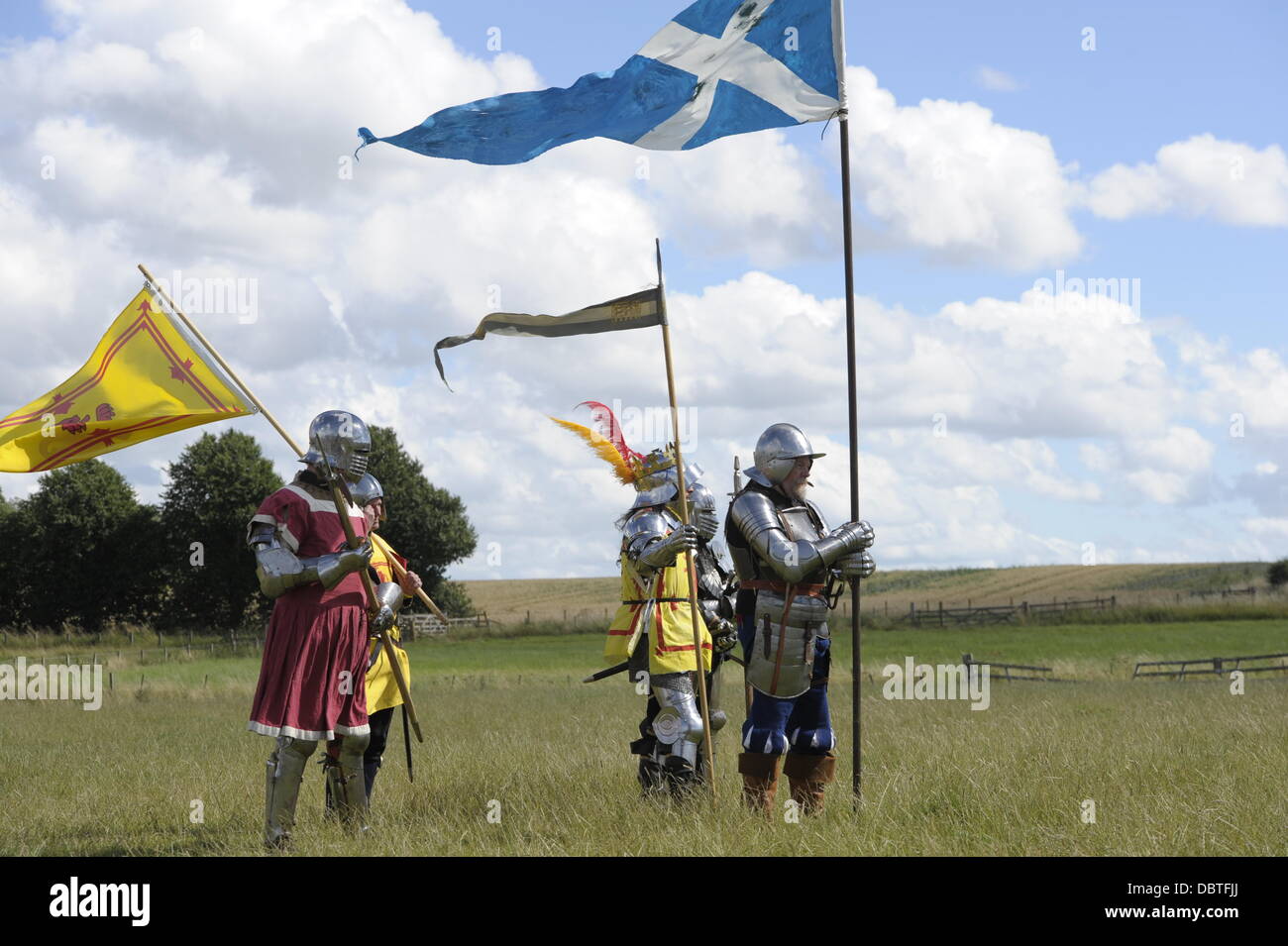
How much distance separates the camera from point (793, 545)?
7145 millimetres

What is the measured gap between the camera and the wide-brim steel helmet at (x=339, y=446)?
7219mm

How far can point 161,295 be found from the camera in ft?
27.6

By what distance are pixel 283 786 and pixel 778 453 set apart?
326cm

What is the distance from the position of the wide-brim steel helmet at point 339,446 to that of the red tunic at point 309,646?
23 cm

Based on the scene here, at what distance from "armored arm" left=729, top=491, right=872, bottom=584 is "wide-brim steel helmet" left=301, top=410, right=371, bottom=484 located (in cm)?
217

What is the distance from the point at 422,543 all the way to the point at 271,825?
165ft

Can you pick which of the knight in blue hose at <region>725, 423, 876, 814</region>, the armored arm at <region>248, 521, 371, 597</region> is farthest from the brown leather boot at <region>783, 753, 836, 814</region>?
the armored arm at <region>248, 521, 371, 597</region>

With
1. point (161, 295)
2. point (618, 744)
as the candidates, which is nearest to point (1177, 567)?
point (618, 744)

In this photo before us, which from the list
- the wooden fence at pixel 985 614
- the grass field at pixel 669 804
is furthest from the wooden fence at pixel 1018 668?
the wooden fence at pixel 985 614

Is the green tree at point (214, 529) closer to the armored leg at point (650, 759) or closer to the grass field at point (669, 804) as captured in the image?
the grass field at point (669, 804)

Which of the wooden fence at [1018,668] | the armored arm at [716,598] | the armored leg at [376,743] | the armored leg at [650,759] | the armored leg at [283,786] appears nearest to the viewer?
the armored leg at [283,786]

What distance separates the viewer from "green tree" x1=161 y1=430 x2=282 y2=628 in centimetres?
5269

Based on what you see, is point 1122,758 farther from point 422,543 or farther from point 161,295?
point 422,543

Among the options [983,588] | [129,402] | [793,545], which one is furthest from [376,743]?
[983,588]
